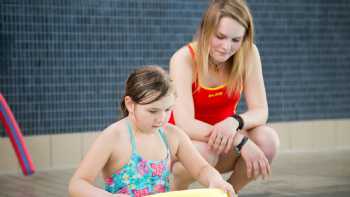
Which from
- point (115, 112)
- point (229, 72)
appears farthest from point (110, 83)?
point (229, 72)

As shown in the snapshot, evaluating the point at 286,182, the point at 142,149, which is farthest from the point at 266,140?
the point at 286,182

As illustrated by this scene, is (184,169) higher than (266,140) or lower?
lower

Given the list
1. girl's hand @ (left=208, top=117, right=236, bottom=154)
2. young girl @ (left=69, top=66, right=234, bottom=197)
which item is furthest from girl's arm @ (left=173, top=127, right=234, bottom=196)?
girl's hand @ (left=208, top=117, right=236, bottom=154)

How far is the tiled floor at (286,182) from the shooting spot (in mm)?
4910

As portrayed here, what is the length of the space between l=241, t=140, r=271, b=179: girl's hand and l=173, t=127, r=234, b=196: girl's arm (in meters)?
0.38

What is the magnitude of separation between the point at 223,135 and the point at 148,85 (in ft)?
2.21

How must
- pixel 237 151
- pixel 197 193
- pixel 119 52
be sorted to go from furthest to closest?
1. pixel 119 52
2. pixel 237 151
3. pixel 197 193

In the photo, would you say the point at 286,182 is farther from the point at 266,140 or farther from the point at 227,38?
the point at 227,38

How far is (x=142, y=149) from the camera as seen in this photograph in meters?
3.00

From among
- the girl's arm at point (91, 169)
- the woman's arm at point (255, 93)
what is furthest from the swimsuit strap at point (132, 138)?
the woman's arm at point (255, 93)

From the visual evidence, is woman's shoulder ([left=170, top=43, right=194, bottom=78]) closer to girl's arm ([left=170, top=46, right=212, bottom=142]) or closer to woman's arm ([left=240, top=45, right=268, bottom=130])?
girl's arm ([left=170, top=46, right=212, bottom=142])

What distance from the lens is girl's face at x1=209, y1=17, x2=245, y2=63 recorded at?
337 centimetres

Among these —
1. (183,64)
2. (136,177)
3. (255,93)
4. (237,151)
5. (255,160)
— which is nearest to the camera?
(136,177)

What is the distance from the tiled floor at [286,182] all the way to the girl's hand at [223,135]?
1.43 m
